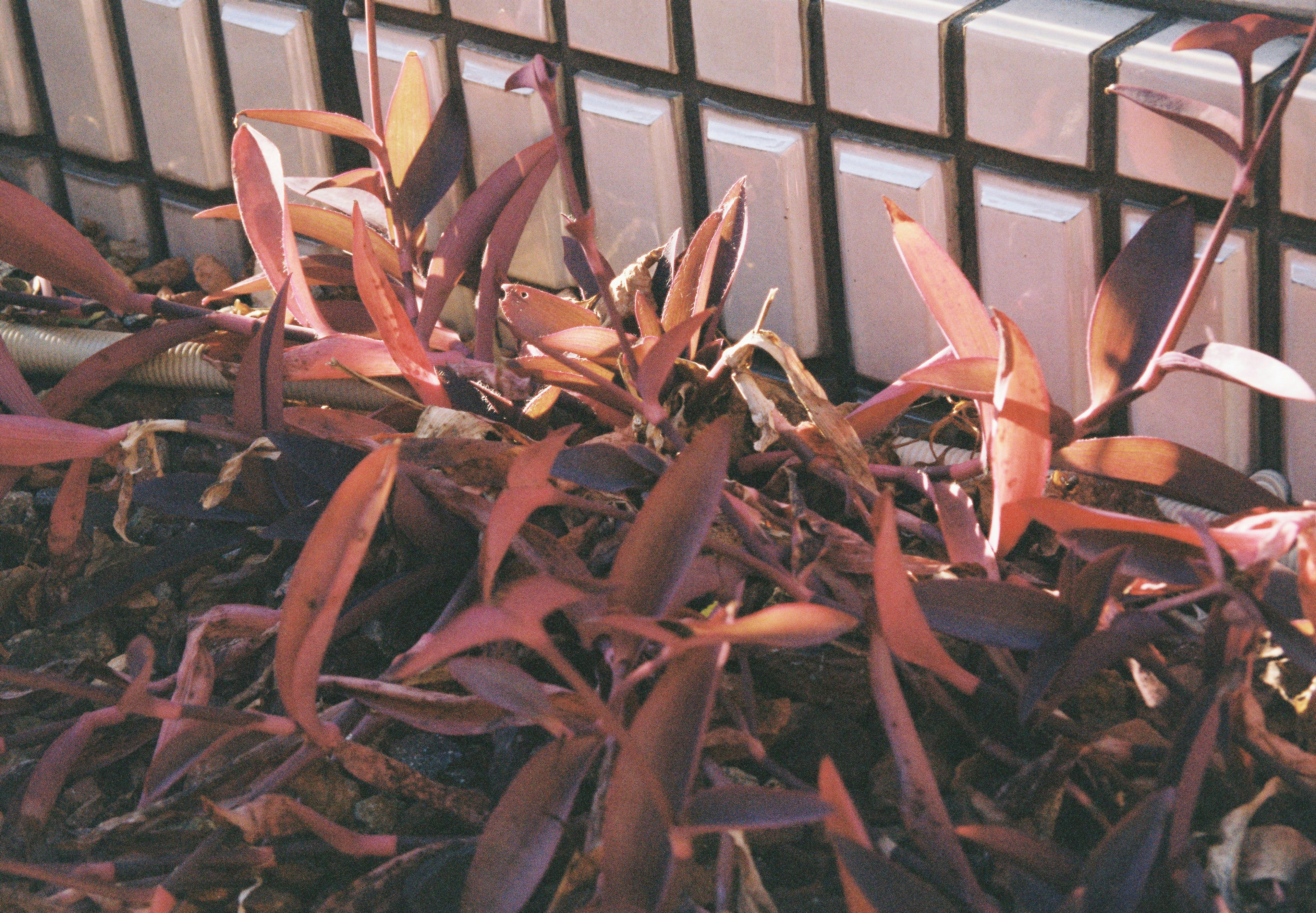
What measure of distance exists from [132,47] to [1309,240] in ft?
3.14

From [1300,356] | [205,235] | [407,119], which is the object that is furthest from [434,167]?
[1300,356]

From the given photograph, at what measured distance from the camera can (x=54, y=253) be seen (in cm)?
75

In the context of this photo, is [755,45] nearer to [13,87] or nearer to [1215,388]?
[1215,388]

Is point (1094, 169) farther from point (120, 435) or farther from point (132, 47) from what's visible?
point (132, 47)

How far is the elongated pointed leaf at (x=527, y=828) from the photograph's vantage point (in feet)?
1.56

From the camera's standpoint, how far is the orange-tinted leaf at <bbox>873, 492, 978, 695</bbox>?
1.53 ft

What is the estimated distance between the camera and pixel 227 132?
1.06 meters

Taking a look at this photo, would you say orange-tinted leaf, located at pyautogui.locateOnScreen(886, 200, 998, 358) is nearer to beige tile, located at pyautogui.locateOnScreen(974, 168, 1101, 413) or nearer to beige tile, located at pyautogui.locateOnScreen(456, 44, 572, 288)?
beige tile, located at pyautogui.locateOnScreen(974, 168, 1101, 413)

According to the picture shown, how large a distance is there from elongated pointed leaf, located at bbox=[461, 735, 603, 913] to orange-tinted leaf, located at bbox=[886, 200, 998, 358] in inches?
12.0

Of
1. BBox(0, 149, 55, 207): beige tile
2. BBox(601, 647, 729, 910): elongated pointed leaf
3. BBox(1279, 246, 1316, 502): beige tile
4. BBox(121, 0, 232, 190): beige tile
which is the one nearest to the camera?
BBox(601, 647, 729, 910): elongated pointed leaf

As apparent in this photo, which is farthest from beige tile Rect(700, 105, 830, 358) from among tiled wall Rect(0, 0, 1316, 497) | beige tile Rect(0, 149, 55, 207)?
beige tile Rect(0, 149, 55, 207)

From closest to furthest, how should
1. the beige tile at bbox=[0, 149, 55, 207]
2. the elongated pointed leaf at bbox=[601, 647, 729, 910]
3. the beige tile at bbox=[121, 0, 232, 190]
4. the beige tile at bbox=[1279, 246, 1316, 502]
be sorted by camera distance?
1. the elongated pointed leaf at bbox=[601, 647, 729, 910]
2. the beige tile at bbox=[1279, 246, 1316, 502]
3. the beige tile at bbox=[121, 0, 232, 190]
4. the beige tile at bbox=[0, 149, 55, 207]

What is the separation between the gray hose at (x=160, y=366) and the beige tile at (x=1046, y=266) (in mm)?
433

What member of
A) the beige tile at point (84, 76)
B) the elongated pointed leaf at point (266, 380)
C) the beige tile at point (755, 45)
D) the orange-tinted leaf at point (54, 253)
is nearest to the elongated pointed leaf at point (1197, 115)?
the beige tile at point (755, 45)
